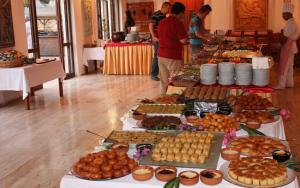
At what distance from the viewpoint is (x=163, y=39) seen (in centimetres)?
491

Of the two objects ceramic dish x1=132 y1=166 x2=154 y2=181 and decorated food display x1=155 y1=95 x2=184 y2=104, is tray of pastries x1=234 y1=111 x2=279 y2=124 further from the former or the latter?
ceramic dish x1=132 y1=166 x2=154 y2=181

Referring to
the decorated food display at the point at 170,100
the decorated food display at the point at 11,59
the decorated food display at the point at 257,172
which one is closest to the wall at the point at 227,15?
the decorated food display at the point at 11,59

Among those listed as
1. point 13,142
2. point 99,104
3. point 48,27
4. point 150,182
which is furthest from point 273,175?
point 48,27

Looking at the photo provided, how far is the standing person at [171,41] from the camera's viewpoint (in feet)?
15.7

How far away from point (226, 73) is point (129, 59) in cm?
534

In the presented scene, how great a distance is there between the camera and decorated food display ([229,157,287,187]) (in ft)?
5.07

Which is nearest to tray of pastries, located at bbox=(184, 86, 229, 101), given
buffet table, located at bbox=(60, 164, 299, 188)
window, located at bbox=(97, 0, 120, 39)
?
buffet table, located at bbox=(60, 164, 299, 188)

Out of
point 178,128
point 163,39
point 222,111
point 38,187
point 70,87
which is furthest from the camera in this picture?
point 70,87

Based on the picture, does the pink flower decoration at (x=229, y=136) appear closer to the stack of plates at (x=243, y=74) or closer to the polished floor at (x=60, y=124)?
the stack of plates at (x=243, y=74)

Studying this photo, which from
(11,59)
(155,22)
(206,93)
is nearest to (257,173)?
(206,93)

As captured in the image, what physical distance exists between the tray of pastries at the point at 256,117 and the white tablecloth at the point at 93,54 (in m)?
6.70

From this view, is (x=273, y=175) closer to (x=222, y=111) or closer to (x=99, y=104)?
(x=222, y=111)

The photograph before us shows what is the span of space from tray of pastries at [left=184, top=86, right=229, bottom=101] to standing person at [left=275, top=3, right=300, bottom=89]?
11.7 ft

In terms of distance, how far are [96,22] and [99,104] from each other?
4491 millimetres
